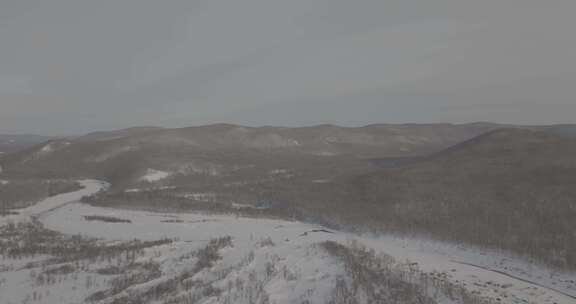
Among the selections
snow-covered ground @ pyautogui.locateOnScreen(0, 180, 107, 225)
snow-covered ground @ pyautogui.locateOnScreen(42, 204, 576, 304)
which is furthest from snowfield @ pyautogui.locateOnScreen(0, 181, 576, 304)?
snow-covered ground @ pyautogui.locateOnScreen(0, 180, 107, 225)

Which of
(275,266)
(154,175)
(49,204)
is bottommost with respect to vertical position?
(49,204)

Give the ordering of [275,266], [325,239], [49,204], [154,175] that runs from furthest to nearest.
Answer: [154,175] < [49,204] < [325,239] < [275,266]

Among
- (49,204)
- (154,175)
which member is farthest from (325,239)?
(154,175)

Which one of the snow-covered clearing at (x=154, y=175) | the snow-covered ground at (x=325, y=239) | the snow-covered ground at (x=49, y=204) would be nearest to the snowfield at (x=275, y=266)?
the snow-covered ground at (x=325, y=239)

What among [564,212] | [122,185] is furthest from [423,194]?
[122,185]

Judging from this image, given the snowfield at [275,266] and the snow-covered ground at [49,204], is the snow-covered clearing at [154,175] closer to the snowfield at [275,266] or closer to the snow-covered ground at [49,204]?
the snow-covered ground at [49,204]

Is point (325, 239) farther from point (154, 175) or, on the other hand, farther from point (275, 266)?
point (154, 175)

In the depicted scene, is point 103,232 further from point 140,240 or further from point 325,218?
point 325,218

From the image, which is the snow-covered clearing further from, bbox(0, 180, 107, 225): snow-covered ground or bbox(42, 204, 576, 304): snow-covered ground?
bbox(42, 204, 576, 304): snow-covered ground

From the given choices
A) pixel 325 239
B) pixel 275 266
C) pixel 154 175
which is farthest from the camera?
pixel 154 175
